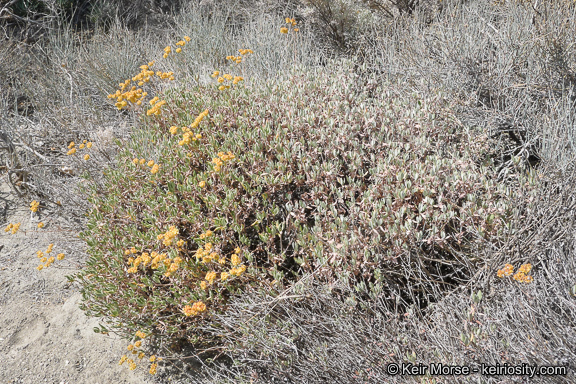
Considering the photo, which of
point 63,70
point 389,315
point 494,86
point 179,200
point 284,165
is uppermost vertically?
point 494,86

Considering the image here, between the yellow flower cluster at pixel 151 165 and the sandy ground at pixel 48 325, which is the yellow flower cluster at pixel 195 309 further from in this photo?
the yellow flower cluster at pixel 151 165

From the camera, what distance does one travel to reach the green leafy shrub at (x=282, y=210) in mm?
2275

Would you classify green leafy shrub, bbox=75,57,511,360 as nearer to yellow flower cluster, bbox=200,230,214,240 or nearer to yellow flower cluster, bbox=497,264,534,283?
yellow flower cluster, bbox=200,230,214,240

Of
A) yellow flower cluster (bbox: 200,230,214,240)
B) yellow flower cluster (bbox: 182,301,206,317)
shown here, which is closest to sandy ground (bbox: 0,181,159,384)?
yellow flower cluster (bbox: 182,301,206,317)

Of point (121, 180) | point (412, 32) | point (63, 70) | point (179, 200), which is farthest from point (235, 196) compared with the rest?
point (63, 70)

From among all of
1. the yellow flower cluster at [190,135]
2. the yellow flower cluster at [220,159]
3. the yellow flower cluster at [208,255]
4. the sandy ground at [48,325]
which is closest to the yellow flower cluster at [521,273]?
the yellow flower cluster at [208,255]

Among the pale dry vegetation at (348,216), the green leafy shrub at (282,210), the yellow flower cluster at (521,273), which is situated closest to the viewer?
the yellow flower cluster at (521,273)

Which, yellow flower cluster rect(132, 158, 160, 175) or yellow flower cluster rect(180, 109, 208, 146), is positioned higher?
yellow flower cluster rect(180, 109, 208, 146)

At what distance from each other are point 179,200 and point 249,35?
3264 millimetres

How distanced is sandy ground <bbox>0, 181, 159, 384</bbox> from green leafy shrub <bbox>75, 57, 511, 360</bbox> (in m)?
0.31

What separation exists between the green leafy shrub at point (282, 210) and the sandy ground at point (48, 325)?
312 millimetres

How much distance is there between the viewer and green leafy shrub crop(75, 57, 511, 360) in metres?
2.28

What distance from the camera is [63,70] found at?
5.19m

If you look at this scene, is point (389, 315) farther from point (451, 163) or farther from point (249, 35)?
point (249, 35)
